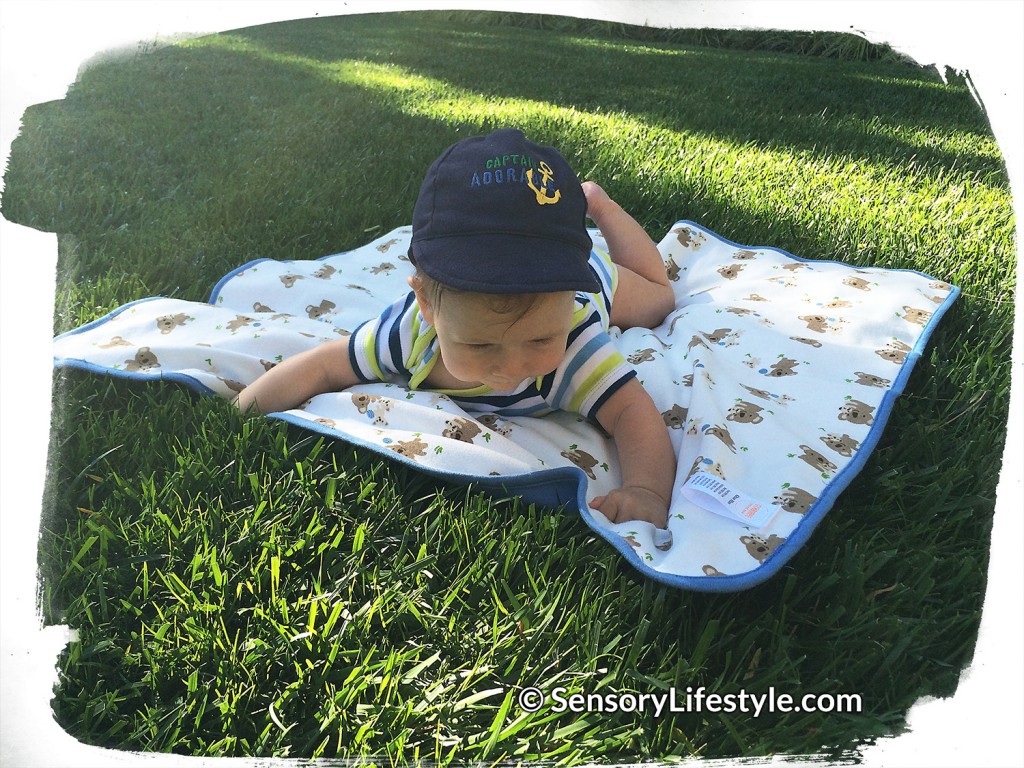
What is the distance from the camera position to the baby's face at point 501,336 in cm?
168

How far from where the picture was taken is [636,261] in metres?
2.69

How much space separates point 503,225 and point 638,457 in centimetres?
60

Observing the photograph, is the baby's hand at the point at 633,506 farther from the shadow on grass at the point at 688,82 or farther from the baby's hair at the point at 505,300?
the shadow on grass at the point at 688,82

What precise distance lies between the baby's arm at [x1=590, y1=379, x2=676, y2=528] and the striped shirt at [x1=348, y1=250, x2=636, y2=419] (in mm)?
38

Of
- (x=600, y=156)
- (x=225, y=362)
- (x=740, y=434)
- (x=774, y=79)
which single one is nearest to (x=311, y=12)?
(x=225, y=362)

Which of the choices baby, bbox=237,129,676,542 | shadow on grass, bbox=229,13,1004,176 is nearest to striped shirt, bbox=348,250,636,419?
baby, bbox=237,129,676,542

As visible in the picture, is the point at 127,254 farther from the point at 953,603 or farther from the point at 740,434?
the point at 953,603

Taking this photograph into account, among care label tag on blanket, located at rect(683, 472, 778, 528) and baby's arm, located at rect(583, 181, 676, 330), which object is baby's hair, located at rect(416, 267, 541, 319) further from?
baby's arm, located at rect(583, 181, 676, 330)

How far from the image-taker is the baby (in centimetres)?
164

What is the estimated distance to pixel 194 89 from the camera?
4598 mm

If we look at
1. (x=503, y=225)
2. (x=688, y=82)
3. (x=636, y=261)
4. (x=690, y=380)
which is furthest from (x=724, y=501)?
(x=688, y=82)

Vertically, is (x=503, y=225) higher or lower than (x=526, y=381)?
higher

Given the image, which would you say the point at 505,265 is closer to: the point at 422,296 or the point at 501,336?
the point at 501,336

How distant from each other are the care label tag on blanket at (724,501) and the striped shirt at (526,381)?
0.32 m
